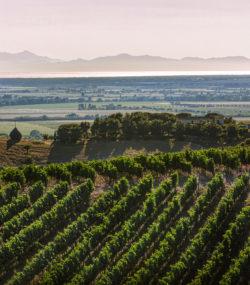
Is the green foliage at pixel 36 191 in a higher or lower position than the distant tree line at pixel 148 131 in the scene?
higher

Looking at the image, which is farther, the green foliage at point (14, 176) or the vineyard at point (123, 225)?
the green foliage at point (14, 176)

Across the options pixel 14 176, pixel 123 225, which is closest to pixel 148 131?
pixel 14 176

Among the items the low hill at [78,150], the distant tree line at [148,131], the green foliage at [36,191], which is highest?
the green foliage at [36,191]

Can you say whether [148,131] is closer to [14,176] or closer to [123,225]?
[14,176]

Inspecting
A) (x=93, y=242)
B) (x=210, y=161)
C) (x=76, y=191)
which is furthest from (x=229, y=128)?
(x=93, y=242)

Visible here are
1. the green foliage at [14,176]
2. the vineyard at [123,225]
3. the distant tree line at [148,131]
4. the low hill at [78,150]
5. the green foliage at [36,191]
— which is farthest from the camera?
the distant tree line at [148,131]

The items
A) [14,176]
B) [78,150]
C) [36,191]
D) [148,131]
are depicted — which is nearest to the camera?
[36,191]

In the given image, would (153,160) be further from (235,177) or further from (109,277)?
(109,277)

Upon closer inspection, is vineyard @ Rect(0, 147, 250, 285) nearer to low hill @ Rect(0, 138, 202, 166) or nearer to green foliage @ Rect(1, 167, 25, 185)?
green foliage @ Rect(1, 167, 25, 185)

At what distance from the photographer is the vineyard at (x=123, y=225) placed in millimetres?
39094

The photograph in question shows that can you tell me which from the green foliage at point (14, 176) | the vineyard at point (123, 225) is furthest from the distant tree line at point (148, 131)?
the green foliage at point (14, 176)

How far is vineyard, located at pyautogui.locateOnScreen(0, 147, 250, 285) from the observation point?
39.1 meters

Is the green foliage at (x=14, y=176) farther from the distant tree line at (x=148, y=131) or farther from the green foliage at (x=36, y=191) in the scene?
the distant tree line at (x=148, y=131)

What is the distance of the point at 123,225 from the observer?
45688 mm
